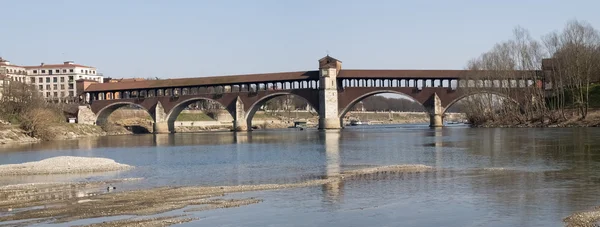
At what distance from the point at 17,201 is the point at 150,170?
12.4m

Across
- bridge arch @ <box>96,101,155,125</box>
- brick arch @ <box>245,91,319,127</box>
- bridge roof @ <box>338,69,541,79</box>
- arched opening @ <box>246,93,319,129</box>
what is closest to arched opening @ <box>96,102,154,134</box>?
bridge arch @ <box>96,101,155,125</box>

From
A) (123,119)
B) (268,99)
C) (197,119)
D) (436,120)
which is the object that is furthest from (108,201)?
(197,119)

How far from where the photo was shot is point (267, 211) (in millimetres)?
18828

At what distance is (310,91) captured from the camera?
313 ft

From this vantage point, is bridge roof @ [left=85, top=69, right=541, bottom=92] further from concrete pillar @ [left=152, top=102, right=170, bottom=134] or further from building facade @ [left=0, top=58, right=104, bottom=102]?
building facade @ [left=0, top=58, right=104, bottom=102]

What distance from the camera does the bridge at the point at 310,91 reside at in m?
89.3

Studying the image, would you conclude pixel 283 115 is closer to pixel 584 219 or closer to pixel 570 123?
pixel 570 123

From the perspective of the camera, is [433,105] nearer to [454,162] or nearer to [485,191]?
[454,162]

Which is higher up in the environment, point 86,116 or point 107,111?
point 107,111

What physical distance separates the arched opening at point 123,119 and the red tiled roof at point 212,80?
3.24 metres

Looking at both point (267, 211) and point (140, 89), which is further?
point (140, 89)

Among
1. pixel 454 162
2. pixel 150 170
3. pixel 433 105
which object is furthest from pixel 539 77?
pixel 150 170

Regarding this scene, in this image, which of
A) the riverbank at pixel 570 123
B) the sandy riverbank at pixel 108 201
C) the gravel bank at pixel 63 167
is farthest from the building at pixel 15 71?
the sandy riverbank at pixel 108 201

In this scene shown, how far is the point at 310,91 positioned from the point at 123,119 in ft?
115
